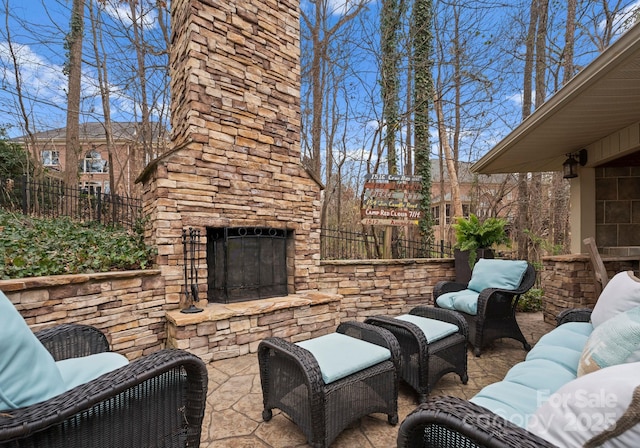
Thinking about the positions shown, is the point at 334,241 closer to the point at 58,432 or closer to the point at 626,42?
the point at 626,42

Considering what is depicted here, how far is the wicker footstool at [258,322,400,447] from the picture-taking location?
5.62 ft

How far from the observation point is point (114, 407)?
116cm

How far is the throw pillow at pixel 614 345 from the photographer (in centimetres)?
116

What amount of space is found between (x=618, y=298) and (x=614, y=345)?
2.55 ft

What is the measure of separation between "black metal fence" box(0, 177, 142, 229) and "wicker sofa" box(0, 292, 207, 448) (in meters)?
5.35

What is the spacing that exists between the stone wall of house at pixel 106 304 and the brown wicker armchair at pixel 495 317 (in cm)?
321

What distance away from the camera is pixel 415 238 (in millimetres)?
7102

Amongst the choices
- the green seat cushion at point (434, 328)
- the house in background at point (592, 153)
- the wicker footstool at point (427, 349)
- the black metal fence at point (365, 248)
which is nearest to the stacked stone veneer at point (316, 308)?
the black metal fence at point (365, 248)

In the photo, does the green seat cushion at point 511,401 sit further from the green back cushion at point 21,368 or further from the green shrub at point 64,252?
the green shrub at point 64,252

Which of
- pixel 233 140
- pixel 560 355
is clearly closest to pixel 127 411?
pixel 560 355

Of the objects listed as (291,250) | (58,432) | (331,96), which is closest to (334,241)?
(291,250)

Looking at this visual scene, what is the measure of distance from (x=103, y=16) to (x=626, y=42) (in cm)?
881

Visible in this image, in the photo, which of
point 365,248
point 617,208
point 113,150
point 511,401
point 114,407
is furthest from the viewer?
point 113,150

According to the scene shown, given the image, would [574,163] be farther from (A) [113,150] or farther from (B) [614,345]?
(A) [113,150]
